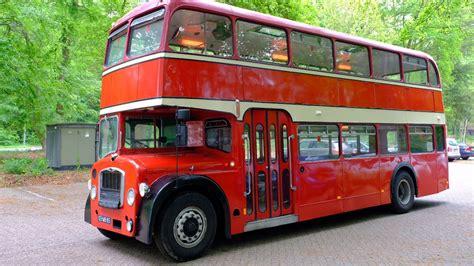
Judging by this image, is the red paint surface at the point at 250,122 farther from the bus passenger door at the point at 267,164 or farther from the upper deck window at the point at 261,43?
the upper deck window at the point at 261,43

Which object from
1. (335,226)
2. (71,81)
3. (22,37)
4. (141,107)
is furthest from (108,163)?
(71,81)

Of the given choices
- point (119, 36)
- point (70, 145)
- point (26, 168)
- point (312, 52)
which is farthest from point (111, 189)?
point (70, 145)

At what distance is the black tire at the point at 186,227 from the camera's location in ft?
19.9

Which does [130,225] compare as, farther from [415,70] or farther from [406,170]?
[415,70]

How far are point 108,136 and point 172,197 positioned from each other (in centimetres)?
215

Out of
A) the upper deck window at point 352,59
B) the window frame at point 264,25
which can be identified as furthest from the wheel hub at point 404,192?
the window frame at point 264,25

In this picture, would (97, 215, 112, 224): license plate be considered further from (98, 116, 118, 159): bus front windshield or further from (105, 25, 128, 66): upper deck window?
(105, 25, 128, 66): upper deck window

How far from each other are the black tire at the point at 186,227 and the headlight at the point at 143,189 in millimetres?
395

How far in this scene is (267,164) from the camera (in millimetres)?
7566

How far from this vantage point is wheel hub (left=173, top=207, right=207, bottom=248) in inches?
244

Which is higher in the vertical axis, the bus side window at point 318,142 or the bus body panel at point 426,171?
the bus side window at point 318,142

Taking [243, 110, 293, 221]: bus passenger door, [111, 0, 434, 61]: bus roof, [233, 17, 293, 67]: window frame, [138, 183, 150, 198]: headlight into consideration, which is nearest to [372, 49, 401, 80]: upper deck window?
[111, 0, 434, 61]: bus roof

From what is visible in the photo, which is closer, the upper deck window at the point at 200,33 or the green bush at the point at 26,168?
the upper deck window at the point at 200,33

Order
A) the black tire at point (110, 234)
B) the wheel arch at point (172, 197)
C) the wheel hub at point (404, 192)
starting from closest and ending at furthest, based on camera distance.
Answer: the wheel arch at point (172, 197) < the black tire at point (110, 234) < the wheel hub at point (404, 192)
